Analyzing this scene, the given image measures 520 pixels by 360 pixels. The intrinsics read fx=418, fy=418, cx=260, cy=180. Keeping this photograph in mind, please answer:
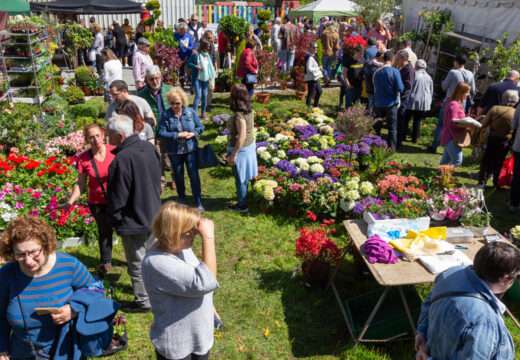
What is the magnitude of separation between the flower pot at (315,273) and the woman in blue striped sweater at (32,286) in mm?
2492

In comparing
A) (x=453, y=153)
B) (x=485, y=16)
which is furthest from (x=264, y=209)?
(x=485, y=16)

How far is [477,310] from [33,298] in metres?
2.61

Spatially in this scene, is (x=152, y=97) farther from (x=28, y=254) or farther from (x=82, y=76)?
(x=82, y=76)

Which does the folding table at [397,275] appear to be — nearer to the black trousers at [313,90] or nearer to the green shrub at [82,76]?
the black trousers at [313,90]

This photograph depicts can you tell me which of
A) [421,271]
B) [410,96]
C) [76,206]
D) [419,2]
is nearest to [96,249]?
[76,206]

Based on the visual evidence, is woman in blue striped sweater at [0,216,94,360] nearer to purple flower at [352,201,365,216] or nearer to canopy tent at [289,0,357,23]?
purple flower at [352,201,365,216]

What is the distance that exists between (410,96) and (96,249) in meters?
6.71

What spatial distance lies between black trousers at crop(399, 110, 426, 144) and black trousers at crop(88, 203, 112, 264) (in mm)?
6622

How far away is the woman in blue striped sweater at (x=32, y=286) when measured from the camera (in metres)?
2.56

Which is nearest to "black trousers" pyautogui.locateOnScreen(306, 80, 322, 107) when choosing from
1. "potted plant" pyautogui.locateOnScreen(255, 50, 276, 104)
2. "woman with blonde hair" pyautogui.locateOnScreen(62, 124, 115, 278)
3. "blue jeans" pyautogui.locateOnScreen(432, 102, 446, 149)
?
"potted plant" pyautogui.locateOnScreen(255, 50, 276, 104)

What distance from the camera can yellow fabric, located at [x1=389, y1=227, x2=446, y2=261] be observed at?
364 cm

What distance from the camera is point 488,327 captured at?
2172 mm

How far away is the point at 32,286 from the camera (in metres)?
2.63

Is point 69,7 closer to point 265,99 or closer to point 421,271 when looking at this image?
point 265,99
